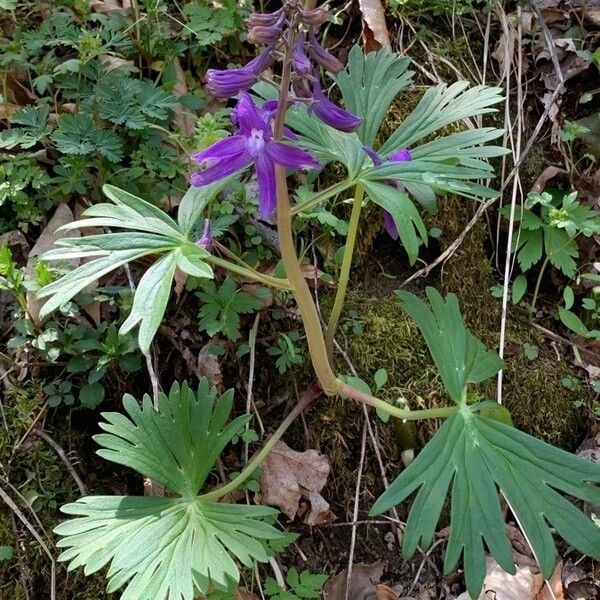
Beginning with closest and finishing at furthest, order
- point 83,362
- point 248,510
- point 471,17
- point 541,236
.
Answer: point 248,510, point 83,362, point 541,236, point 471,17

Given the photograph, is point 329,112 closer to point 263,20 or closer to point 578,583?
point 263,20

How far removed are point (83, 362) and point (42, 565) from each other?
614mm

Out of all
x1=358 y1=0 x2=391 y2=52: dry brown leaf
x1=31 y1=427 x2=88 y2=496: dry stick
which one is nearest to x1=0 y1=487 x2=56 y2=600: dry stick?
x1=31 y1=427 x2=88 y2=496: dry stick

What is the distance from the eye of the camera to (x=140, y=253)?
1.72 metres

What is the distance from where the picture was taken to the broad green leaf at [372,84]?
2.27 m

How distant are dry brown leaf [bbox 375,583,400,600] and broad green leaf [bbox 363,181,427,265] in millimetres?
1101

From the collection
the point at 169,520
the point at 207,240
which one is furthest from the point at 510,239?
the point at 169,520

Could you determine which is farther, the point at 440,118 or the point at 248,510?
the point at 440,118

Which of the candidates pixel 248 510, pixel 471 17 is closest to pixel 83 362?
pixel 248 510

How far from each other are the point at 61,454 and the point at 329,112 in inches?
53.3

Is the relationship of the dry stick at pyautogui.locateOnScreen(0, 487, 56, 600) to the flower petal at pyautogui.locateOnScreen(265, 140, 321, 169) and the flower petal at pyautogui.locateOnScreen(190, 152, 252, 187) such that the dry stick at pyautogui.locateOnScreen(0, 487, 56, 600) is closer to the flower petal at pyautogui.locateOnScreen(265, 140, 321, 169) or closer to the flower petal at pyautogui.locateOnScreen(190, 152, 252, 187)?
the flower petal at pyautogui.locateOnScreen(190, 152, 252, 187)

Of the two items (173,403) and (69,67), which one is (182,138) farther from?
(173,403)

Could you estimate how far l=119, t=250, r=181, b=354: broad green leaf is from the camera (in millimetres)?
1537

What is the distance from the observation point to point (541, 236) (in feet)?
9.55
